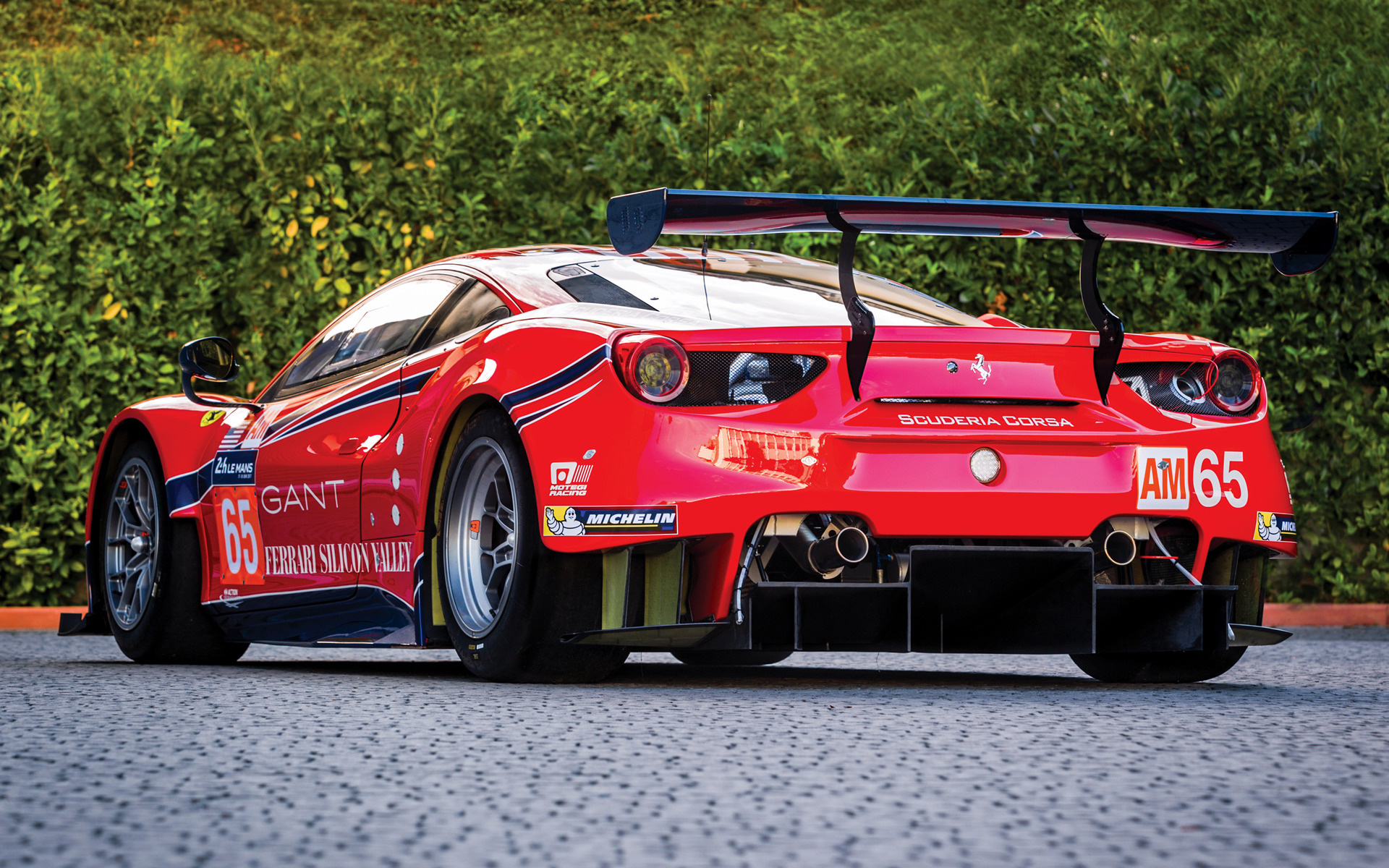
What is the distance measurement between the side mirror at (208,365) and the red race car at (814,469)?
1.33 metres

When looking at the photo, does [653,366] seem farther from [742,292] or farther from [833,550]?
[742,292]

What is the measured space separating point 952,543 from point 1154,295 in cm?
478

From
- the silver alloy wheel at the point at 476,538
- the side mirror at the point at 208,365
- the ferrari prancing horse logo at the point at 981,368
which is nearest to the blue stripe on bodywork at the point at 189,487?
the side mirror at the point at 208,365

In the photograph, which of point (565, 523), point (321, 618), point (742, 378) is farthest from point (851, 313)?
point (321, 618)

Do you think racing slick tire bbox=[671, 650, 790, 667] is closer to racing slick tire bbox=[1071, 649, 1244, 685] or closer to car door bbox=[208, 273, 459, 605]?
racing slick tire bbox=[1071, 649, 1244, 685]

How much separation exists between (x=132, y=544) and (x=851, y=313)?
3.21 meters

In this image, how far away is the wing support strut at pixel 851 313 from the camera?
464 cm

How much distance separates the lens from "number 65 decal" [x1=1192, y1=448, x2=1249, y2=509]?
4871 mm

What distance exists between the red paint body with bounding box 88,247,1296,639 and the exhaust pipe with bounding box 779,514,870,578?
0.06 meters

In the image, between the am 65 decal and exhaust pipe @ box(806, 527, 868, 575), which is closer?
exhaust pipe @ box(806, 527, 868, 575)

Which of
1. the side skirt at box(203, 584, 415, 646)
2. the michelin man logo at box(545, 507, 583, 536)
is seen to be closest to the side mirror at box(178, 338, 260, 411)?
the side skirt at box(203, 584, 415, 646)

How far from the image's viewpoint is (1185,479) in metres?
4.84

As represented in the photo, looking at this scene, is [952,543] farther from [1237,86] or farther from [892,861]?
[1237,86]

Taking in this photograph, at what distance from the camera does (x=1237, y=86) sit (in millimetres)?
9086
